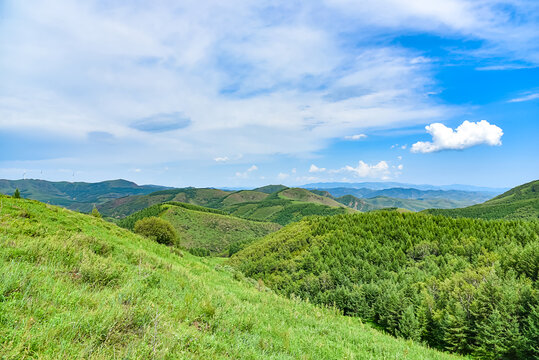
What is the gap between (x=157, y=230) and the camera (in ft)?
180

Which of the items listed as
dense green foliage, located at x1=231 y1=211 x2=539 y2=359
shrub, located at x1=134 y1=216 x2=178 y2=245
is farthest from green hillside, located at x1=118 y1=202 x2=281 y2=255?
shrub, located at x1=134 y1=216 x2=178 y2=245

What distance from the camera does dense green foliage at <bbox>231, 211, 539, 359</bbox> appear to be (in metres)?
21.5

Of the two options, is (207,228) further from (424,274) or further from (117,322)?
(117,322)

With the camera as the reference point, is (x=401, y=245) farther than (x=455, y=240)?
Yes

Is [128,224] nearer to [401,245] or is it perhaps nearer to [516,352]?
[401,245]

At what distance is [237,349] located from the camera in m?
5.43

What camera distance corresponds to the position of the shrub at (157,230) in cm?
5359

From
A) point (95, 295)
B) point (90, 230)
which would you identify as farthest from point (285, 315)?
point (90, 230)

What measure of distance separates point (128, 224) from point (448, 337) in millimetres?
189006

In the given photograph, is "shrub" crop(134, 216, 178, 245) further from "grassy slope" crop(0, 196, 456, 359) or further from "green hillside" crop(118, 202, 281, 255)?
"green hillside" crop(118, 202, 281, 255)

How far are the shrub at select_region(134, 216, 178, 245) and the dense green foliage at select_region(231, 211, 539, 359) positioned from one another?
21987mm

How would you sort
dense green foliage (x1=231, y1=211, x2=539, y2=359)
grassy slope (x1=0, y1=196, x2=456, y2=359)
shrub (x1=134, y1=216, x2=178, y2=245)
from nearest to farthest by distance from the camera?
grassy slope (x1=0, y1=196, x2=456, y2=359), dense green foliage (x1=231, y1=211, x2=539, y2=359), shrub (x1=134, y1=216, x2=178, y2=245)

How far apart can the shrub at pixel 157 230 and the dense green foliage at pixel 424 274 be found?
21987 mm

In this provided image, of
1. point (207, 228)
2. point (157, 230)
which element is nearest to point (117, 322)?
point (157, 230)
